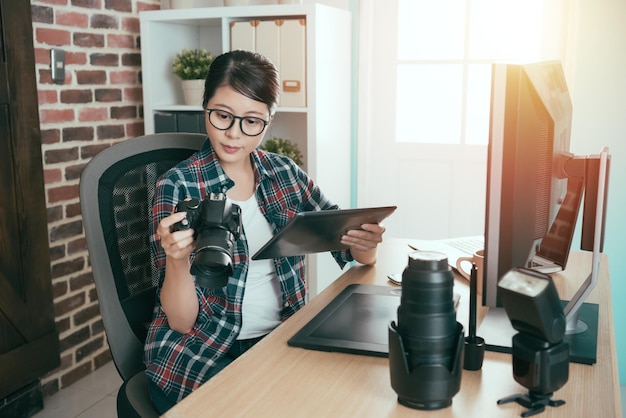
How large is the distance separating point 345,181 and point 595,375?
6.83ft

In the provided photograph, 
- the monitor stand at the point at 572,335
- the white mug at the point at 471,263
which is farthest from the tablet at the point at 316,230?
the monitor stand at the point at 572,335

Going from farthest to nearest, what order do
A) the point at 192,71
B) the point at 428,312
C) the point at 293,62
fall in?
the point at 192,71, the point at 293,62, the point at 428,312

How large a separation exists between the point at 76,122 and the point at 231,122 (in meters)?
1.31

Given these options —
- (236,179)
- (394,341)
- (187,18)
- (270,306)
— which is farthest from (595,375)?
(187,18)

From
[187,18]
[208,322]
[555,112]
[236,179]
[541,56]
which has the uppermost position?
[187,18]

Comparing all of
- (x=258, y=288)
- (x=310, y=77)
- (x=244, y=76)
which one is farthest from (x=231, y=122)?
(x=310, y=77)

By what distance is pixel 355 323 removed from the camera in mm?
1260

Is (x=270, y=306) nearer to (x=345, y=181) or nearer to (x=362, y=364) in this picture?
(x=362, y=364)

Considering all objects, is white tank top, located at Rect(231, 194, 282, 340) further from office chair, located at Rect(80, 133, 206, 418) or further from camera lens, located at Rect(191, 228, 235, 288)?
camera lens, located at Rect(191, 228, 235, 288)

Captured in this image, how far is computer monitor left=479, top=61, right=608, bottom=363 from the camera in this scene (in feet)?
3.05

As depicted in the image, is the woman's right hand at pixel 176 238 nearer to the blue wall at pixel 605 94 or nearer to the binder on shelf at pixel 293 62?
the binder on shelf at pixel 293 62

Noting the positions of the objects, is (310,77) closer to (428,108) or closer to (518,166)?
(428,108)

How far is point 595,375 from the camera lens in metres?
1.04

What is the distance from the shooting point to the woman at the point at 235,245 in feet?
4.54
